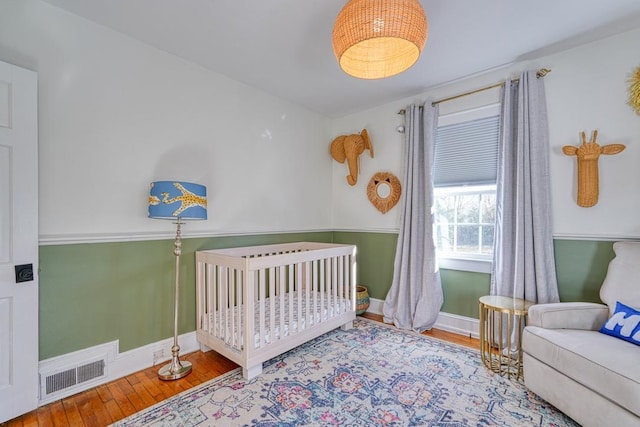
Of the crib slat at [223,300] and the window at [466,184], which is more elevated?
the window at [466,184]

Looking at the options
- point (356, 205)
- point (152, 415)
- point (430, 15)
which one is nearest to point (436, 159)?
point (356, 205)

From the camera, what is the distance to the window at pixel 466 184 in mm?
2635

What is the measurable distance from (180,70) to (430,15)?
75.6 inches

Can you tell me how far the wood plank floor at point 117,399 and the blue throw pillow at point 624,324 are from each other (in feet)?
8.01

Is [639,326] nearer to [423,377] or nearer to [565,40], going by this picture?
[423,377]

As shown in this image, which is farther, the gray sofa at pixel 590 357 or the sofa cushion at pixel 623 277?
the sofa cushion at pixel 623 277

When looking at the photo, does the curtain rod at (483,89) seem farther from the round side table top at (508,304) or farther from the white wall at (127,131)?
→ the round side table top at (508,304)

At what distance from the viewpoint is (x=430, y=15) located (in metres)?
1.84

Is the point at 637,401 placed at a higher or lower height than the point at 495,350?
higher

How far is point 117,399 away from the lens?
1.76m

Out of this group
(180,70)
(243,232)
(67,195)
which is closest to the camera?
(67,195)

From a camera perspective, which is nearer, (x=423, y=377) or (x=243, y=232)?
(x=423, y=377)

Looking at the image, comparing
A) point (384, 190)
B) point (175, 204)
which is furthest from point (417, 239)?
point (175, 204)

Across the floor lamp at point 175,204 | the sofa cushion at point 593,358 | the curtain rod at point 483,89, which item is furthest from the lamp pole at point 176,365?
the curtain rod at point 483,89
